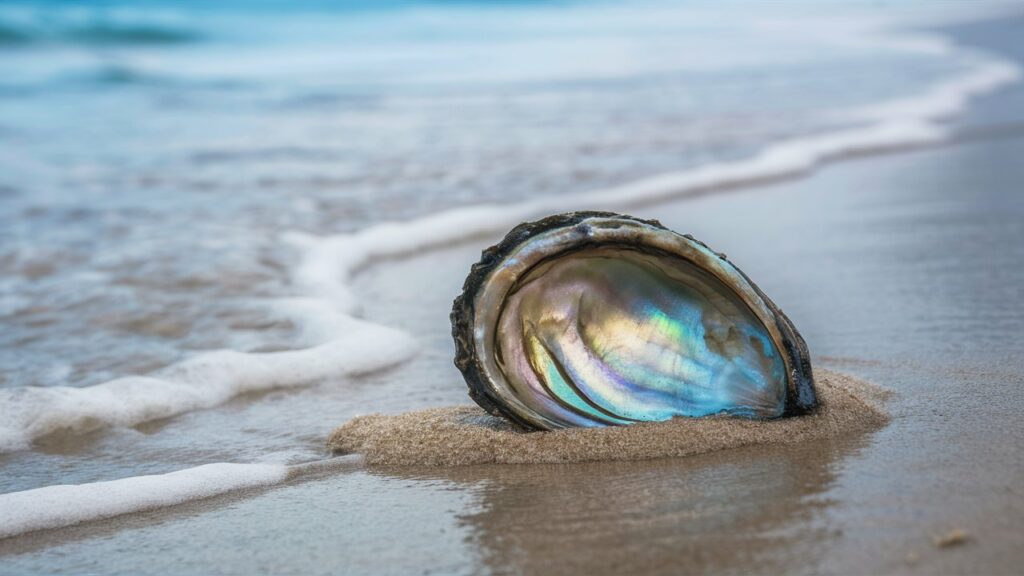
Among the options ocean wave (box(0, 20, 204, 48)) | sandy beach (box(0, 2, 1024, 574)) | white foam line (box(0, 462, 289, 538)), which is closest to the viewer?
sandy beach (box(0, 2, 1024, 574))

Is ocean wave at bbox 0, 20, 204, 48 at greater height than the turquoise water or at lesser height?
greater

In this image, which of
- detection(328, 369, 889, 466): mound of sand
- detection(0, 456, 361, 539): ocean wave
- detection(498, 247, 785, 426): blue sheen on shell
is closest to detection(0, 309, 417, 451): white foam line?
detection(0, 456, 361, 539): ocean wave

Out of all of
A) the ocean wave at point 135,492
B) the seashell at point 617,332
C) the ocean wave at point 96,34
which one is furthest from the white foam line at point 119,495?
the ocean wave at point 96,34

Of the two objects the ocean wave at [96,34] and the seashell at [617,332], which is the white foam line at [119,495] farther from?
the ocean wave at [96,34]

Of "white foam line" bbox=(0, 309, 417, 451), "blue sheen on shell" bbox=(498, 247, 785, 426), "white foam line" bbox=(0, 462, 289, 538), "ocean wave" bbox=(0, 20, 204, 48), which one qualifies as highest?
"ocean wave" bbox=(0, 20, 204, 48)

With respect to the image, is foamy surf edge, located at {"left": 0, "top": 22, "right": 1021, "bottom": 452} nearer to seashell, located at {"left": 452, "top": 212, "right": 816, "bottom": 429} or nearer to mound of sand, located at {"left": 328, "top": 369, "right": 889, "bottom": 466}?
mound of sand, located at {"left": 328, "top": 369, "right": 889, "bottom": 466}

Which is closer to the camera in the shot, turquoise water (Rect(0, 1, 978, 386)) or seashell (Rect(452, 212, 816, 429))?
seashell (Rect(452, 212, 816, 429))

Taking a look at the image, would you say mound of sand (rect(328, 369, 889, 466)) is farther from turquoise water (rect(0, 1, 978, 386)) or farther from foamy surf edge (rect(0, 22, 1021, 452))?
turquoise water (rect(0, 1, 978, 386))

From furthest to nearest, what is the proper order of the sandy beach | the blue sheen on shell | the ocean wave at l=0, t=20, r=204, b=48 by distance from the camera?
the ocean wave at l=0, t=20, r=204, b=48 → the blue sheen on shell → the sandy beach

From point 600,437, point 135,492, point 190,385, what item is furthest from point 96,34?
point 600,437
